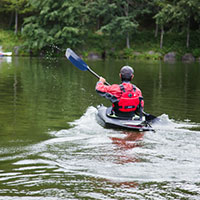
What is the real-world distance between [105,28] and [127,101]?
3245cm

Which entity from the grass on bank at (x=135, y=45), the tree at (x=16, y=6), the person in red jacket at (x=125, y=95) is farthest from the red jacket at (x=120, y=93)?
the tree at (x=16, y=6)

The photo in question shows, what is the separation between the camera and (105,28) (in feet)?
131

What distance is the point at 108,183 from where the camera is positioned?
498 cm

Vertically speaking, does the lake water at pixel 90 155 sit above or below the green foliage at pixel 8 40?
below

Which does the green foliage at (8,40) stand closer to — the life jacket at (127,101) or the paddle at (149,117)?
the paddle at (149,117)

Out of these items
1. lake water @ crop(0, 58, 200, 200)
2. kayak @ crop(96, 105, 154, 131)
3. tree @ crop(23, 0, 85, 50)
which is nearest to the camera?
lake water @ crop(0, 58, 200, 200)

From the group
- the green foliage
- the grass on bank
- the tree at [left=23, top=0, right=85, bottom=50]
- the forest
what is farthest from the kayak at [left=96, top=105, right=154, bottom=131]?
the green foliage

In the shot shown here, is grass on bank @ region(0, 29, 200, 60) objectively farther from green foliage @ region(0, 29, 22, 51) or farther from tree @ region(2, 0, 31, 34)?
tree @ region(2, 0, 31, 34)

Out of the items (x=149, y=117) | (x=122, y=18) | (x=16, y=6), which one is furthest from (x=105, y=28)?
(x=149, y=117)

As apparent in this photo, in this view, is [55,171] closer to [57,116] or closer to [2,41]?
[57,116]

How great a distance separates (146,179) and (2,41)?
38.2 meters

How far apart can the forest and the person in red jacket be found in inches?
1211

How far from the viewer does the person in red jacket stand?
8164mm

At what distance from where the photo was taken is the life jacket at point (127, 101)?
8156mm
